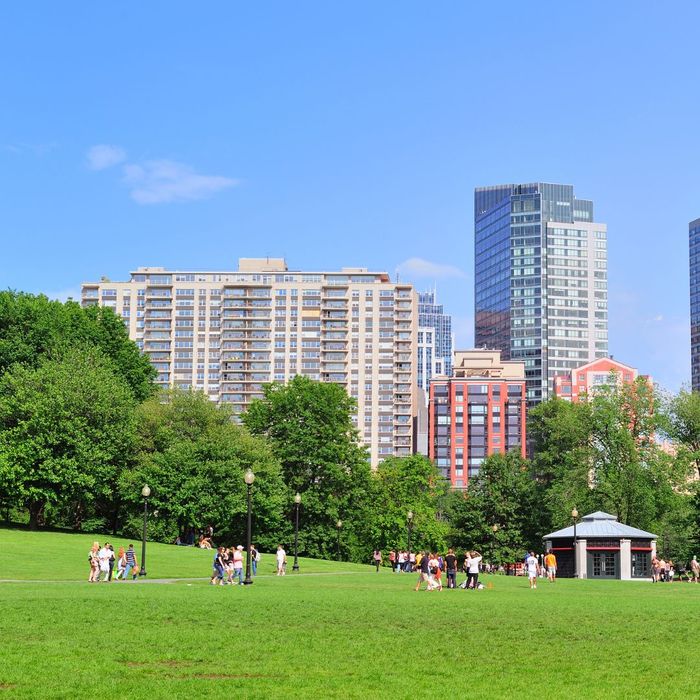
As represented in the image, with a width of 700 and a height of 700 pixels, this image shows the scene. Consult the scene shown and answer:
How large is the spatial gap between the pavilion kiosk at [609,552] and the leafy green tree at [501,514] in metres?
27.6

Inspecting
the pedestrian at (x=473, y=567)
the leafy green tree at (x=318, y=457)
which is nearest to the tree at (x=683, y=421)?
the leafy green tree at (x=318, y=457)

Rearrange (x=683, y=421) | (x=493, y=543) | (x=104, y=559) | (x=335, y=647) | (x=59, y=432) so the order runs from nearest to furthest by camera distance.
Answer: (x=335, y=647) → (x=104, y=559) → (x=59, y=432) → (x=683, y=421) → (x=493, y=543)

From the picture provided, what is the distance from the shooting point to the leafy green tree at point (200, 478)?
85.5m

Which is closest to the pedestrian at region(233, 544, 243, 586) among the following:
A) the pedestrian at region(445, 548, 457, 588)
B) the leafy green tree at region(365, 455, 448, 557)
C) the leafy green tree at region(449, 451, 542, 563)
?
the pedestrian at region(445, 548, 457, 588)

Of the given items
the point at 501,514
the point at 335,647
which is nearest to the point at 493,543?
the point at 501,514

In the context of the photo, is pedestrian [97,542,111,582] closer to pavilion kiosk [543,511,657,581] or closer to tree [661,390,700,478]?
pavilion kiosk [543,511,657,581]

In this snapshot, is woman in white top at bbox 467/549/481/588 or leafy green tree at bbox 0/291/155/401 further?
leafy green tree at bbox 0/291/155/401

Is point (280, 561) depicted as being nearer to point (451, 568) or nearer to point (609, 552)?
point (451, 568)

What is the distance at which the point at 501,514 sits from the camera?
115 meters

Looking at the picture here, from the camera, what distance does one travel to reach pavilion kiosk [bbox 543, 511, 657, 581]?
271 feet

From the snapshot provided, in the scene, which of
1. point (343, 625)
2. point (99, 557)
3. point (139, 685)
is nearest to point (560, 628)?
point (343, 625)

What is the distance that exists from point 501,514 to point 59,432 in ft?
170

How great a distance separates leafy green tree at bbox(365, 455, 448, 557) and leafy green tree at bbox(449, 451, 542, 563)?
330cm

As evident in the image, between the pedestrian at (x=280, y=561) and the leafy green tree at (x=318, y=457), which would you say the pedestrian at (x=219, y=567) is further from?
the leafy green tree at (x=318, y=457)
